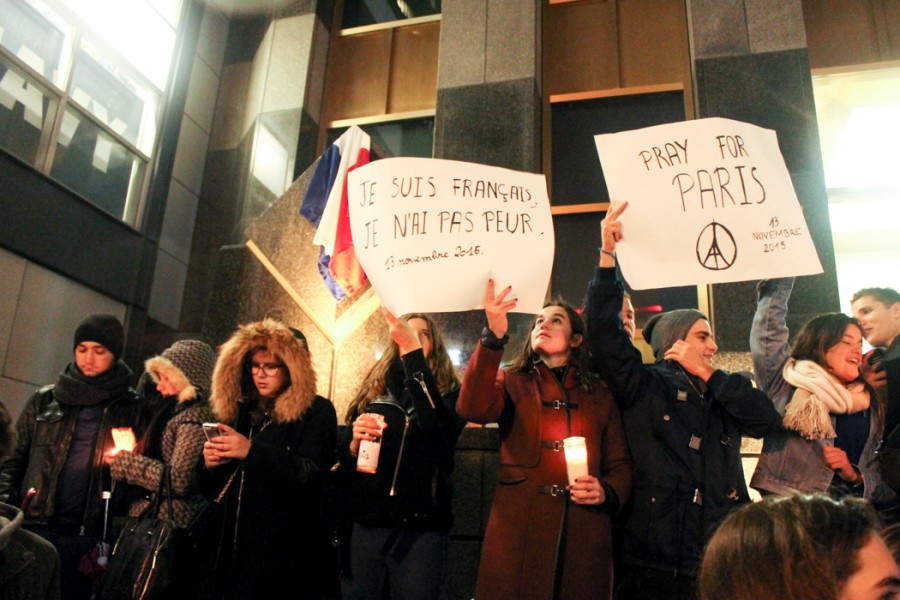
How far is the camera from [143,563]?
12.4 feet

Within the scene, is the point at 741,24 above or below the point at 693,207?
above

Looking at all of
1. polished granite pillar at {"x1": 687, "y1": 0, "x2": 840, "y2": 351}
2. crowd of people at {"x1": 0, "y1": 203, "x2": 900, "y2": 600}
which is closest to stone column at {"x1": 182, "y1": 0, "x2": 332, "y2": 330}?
polished granite pillar at {"x1": 687, "y1": 0, "x2": 840, "y2": 351}

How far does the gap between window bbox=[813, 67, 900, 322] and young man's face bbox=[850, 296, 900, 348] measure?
382cm

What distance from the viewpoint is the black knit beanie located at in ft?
15.7

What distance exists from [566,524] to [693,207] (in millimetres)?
1684

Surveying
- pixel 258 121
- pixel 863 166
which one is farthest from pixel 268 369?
pixel 863 166

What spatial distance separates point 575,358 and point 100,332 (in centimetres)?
291

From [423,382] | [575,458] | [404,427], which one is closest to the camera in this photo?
[575,458]

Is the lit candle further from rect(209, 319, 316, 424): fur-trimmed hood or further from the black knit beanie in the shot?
the black knit beanie

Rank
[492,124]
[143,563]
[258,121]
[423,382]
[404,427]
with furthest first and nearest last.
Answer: [258,121] → [492,124] → [404,427] → [423,382] → [143,563]

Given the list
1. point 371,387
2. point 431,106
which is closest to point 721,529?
point 371,387

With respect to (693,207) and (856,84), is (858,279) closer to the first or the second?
(856,84)

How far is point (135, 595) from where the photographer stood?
3707 mm

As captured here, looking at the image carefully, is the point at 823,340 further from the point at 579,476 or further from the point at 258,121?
the point at 258,121
